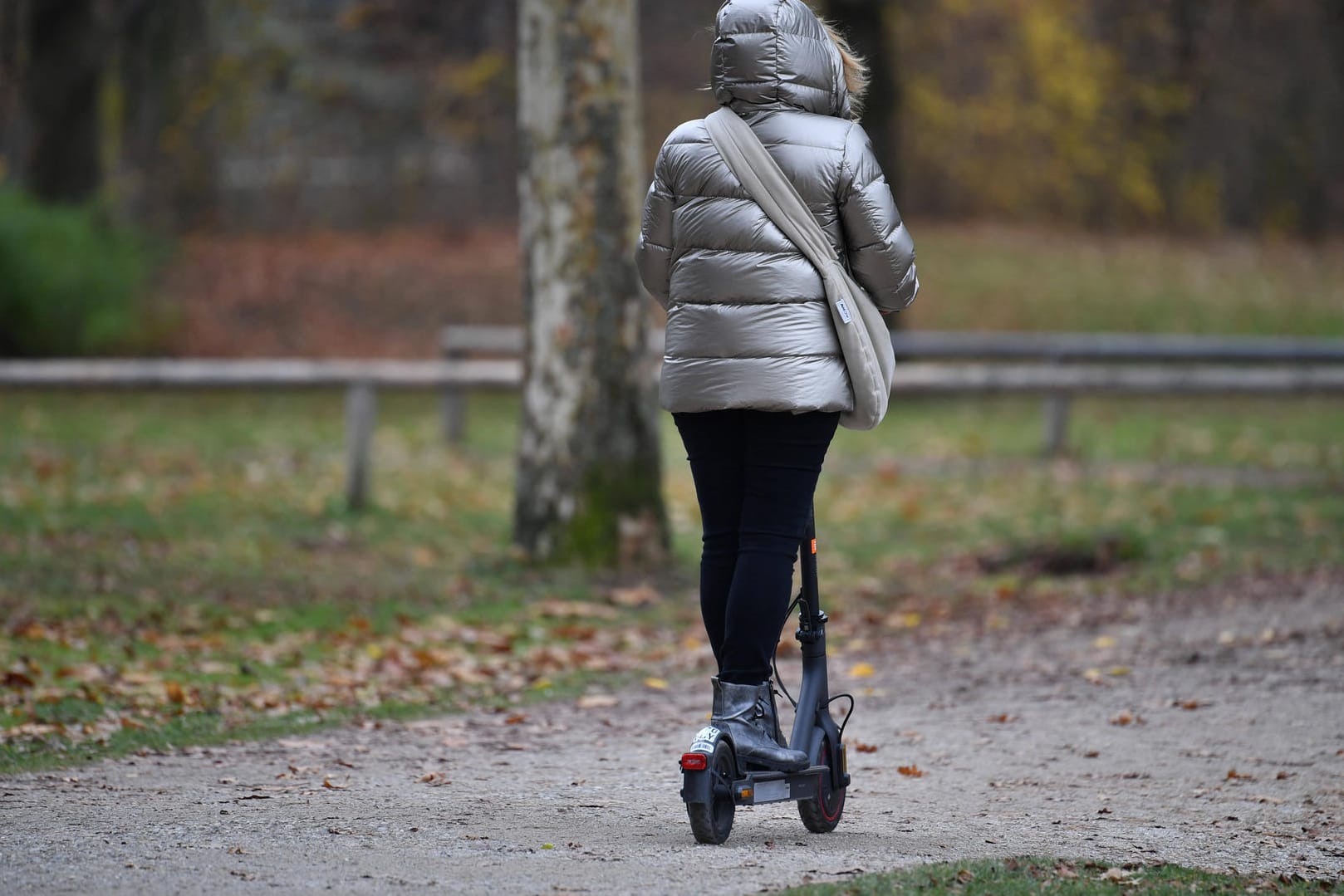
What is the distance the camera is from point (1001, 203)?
3003 cm

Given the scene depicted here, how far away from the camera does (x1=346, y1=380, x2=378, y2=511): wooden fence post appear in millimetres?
10688

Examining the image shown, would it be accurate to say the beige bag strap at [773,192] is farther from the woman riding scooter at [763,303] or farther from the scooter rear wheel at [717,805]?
the scooter rear wheel at [717,805]

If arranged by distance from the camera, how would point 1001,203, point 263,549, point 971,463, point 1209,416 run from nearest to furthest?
1. point 263,549
2. point 971,463
3. point 1209,416
4. point 1001,203

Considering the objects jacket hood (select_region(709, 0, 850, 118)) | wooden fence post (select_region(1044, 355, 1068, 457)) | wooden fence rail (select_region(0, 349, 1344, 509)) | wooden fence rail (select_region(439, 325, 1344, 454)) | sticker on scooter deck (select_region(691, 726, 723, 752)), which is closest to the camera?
sticker on scooter deck (select_region(691, 726, 723, 752))

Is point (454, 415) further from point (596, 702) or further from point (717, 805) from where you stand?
point (717, 805)

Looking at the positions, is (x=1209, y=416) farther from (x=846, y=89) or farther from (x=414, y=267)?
(x=846, y=89)

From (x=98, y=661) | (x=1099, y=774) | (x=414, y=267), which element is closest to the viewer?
(x=1099, y=774)

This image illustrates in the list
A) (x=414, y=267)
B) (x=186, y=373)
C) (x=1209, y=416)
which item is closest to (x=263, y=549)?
(x=186, y=373)

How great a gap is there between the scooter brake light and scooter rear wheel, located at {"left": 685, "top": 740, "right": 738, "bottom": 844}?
21 millimetres

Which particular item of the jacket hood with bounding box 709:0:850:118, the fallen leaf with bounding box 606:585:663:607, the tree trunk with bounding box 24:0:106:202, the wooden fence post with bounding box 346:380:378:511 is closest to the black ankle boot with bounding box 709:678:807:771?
the jacket hood with bounding box 709:0:850:118

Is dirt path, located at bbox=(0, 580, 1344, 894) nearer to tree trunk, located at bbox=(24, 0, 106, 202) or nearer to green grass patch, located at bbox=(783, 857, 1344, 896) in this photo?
green grass patch, located at bbox=(783, 857, 1344, 896)

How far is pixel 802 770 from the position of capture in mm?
4145

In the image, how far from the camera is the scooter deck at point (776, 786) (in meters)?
4.04

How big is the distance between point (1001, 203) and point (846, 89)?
26606 mm
